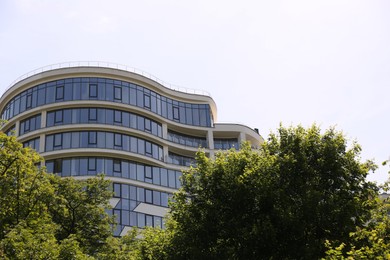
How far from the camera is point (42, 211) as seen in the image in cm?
2520

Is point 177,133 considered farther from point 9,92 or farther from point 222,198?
point 222,198

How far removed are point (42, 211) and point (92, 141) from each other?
2604cm

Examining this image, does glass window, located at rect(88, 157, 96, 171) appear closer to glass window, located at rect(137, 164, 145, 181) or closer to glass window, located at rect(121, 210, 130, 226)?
glass window, located at rect(137, 164, 145, 181)

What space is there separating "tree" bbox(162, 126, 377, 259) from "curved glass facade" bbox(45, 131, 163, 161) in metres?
26.8

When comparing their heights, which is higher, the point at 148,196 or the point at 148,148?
the point at 148,148

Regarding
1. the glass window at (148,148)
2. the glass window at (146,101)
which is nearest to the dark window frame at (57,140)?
the glass window at (148,148)

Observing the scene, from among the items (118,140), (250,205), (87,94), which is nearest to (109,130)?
(118,140)

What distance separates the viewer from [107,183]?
32531mm

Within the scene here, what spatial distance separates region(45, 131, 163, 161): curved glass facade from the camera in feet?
167

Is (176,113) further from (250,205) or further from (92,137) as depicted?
(250,205)

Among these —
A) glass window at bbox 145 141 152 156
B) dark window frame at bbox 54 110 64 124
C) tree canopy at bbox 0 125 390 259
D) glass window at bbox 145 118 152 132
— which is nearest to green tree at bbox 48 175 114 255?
tree canopy at bbox 0 125 390 259

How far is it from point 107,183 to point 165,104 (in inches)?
1022

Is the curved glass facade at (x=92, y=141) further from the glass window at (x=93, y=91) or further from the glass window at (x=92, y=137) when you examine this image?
the glass window at (x=93, y=91)

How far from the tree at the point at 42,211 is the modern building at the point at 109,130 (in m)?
17.9
